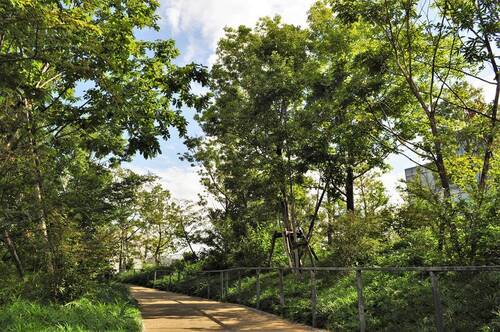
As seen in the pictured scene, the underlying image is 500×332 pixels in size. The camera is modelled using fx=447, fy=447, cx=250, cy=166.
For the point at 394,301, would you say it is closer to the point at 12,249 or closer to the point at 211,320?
the point at 211,320

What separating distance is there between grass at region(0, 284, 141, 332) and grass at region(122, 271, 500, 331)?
392 cm

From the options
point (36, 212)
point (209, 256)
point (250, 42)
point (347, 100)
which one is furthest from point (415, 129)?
point (209, 256)

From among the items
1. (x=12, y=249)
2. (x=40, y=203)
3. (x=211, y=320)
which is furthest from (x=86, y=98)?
(x=211, y=320)

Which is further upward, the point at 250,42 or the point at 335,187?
the point at 250,42

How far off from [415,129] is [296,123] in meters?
3.73

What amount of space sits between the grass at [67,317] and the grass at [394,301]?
3.92 metres

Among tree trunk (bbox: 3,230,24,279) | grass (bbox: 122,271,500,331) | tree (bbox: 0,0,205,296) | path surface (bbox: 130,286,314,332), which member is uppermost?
tree (bbox: 0,0,205,296)

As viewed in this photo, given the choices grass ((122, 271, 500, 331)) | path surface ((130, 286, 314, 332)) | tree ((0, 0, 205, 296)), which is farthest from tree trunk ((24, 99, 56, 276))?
grass ((122, 271, 500, 331))

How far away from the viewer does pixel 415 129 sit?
543 inches

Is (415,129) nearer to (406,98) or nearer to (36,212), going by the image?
(406,98)

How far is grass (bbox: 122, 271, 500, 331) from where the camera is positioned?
714cm

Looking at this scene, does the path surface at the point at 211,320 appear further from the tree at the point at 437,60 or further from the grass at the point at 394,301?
the tree at the point at 437,60

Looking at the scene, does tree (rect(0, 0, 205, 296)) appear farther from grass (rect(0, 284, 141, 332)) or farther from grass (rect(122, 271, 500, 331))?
grass (rect(122, 271, 500, 331))

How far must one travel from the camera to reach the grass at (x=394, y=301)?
714cm
